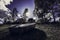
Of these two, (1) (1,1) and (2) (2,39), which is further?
(1) (1,1)

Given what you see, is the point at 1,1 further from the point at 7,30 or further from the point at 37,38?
the point at 37,38

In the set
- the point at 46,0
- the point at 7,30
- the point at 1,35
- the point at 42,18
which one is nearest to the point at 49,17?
the point at 42,18

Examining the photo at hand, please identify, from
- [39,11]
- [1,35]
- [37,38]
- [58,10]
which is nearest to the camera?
[37,38]

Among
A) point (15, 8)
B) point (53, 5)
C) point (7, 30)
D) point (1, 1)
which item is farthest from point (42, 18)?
point (1, 1)

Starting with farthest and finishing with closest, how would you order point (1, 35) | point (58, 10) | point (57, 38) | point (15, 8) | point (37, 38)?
1. point (15, 8)
2. point (58, 10)
3. point (1, 35)
4. point (37, 38)
5. point (57, 38)

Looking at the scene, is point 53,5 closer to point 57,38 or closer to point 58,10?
point 58,10

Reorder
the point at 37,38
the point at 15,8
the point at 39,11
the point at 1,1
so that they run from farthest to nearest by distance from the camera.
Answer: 1. the point at 1,1
2. the point at 15,8
3. the point at 39,11
4. the point at 37,38

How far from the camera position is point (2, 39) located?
1562cm

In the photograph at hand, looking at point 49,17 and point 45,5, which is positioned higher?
point 45,5

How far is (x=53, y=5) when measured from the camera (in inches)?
914

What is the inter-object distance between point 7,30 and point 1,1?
2671cm

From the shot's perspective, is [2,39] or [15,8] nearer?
[2,39]

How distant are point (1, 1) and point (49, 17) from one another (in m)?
24.9

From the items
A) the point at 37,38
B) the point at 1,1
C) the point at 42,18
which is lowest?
the point at 37,38
